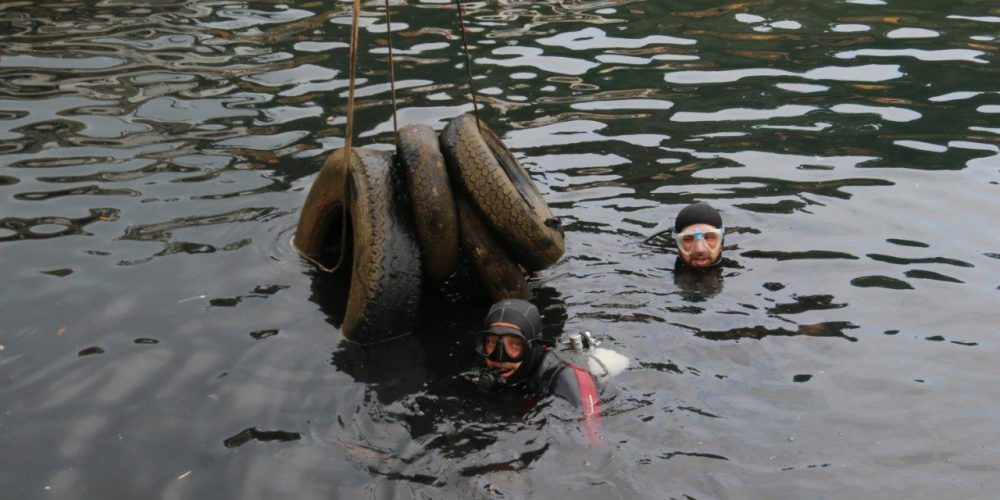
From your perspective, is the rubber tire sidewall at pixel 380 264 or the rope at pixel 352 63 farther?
the rubber tire sidewall at pixel 380 264

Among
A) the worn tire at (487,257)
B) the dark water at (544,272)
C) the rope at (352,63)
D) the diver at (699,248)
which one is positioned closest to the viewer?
the dark water at (544,272)

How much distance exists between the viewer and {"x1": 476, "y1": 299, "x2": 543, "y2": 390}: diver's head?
8086 mm

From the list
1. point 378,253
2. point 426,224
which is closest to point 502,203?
point 426,224

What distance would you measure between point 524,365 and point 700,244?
2.76 meters

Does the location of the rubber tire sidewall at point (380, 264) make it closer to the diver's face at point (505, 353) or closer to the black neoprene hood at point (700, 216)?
the diver's face at point (505, 353)

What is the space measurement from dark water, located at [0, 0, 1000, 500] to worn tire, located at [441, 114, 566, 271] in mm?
649

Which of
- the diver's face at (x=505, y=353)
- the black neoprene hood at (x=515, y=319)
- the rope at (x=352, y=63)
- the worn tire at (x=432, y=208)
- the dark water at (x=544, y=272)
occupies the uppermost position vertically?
the rope at (x=352, y=63)

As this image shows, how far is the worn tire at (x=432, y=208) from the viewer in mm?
9156

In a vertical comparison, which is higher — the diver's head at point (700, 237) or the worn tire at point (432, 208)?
the worn tire at point (432, 208)

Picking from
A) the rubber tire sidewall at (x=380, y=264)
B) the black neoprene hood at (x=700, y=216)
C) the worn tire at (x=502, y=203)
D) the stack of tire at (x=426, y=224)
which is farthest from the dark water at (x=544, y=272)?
the worn tire at (x=502, y=203)

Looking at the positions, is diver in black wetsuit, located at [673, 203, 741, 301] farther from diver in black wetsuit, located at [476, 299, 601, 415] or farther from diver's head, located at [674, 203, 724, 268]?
diver in black wetsuit, located at [476, 299, 601, 415]

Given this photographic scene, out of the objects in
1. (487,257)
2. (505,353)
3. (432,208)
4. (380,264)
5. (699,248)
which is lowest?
(699,248)

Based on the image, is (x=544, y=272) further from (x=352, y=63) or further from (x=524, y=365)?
(x=352, y=63)

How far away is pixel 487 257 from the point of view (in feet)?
30.7
